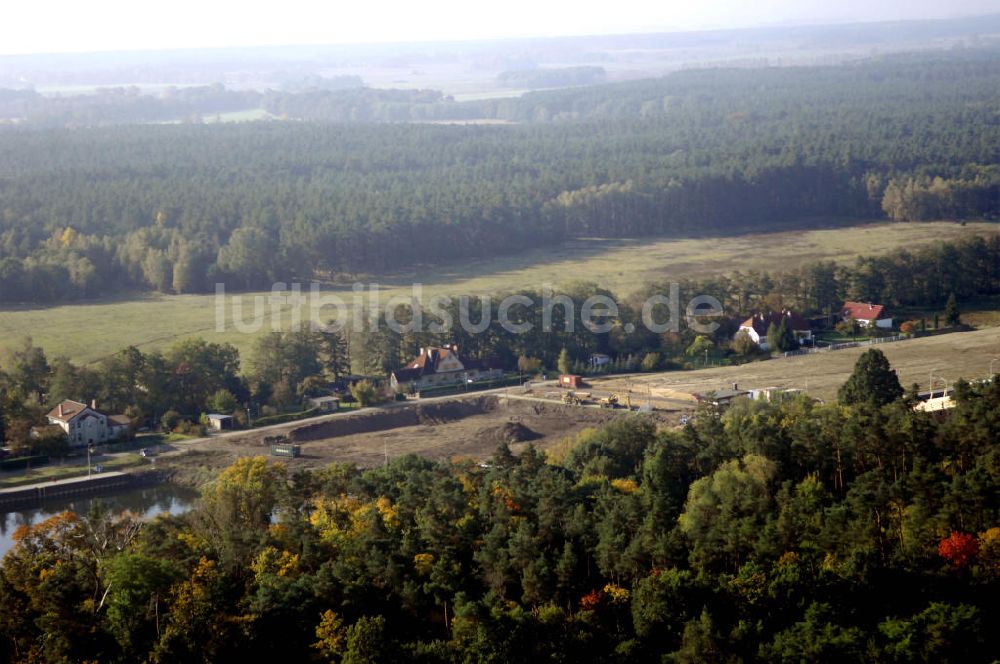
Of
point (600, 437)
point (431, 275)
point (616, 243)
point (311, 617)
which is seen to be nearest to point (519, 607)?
point (311, 617)

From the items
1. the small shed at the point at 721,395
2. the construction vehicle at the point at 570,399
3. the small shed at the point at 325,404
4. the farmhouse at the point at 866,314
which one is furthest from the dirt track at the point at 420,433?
the farmhouse at the point at 866,314

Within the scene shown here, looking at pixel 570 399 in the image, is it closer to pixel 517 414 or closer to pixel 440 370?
pixel 517 414

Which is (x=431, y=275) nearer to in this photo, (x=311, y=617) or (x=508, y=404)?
(x=508, y=404)

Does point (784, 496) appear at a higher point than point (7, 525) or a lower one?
higher

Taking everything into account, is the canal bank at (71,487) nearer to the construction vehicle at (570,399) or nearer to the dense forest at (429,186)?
the construction vehicle at (570,399)

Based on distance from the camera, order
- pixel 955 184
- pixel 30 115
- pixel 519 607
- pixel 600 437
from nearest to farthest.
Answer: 1. pixel 519 607
2. pixel 600 437
3. pixel 955 184
4. pixel 30 115

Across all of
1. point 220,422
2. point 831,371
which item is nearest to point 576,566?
point 220,422
